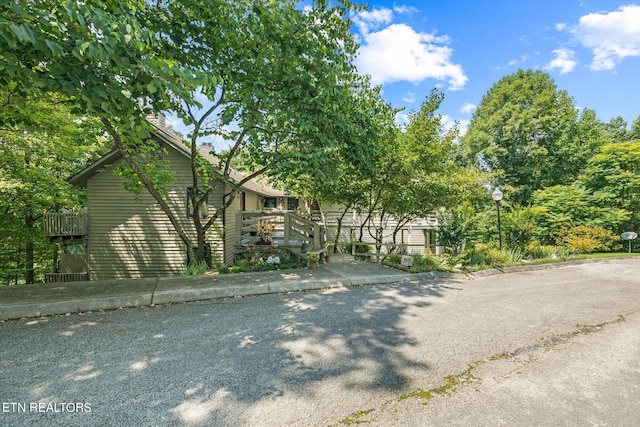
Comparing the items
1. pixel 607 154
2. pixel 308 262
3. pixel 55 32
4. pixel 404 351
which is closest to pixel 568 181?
pixel 607 154

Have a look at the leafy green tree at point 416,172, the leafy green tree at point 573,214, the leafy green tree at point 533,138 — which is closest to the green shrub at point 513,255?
the leafy green tree at point 416,172

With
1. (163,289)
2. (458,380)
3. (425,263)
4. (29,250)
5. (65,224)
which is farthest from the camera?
(29,250)

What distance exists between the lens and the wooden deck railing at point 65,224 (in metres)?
10.8

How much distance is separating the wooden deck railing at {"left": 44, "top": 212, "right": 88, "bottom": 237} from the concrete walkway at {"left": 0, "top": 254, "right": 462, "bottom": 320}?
21.8 ft

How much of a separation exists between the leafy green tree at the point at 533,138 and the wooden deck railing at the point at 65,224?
86.8 ft

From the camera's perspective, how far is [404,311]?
4684mm

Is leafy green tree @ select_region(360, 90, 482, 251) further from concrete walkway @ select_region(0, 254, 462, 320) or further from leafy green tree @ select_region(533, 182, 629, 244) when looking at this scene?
leafy green tree @ select_region(533, 182, 629, 244)

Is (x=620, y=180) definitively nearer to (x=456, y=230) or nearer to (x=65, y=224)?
(x=456, y=230)

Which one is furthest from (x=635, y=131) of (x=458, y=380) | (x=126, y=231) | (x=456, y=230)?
(x=126, y=231)

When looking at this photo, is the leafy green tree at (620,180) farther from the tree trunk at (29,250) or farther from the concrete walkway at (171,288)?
the tree trunk at (29,250)

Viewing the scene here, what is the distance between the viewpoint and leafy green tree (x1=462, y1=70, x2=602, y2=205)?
68.7ft

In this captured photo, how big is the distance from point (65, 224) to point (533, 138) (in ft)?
99.1

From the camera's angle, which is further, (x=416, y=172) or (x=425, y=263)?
(x=416, y=172)

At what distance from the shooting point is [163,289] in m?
5.41
